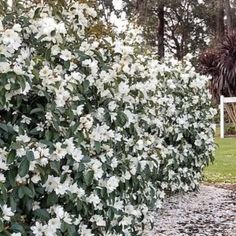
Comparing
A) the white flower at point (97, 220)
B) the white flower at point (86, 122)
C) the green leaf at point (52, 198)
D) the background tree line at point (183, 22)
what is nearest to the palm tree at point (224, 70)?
the background tree line at point (183, 22)

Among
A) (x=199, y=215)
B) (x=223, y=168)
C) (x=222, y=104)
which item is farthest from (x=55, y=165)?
(x=222, y=104)

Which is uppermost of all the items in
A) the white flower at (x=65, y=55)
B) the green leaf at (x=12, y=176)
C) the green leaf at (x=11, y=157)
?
the white flower at (x=65, y=55)

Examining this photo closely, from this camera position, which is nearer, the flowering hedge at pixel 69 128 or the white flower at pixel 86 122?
the flowering hedge at pixel 69 128

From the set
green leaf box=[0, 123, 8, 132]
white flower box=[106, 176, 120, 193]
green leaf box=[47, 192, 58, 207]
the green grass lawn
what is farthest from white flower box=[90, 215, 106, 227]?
the green grass lawn

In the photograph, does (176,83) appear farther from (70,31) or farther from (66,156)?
(66,156)

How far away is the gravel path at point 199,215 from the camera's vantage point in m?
4.32

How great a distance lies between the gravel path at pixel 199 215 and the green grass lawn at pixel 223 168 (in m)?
0.95

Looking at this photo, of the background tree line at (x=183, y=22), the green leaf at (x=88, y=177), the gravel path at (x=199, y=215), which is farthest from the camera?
the background tree line at (x=183, y=22)

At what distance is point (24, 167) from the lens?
2090mm

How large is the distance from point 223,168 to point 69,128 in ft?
20.1

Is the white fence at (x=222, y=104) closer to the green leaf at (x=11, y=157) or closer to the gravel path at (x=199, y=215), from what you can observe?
the gravel path at (x=199, y=215)

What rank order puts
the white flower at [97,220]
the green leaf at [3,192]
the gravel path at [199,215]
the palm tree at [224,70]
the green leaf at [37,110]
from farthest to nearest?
the palm tree at [224,70]
the gravel path at [199,215]
the white flower at [97,220]
the green leaf at [37,110]
the green leaf at [3,192]

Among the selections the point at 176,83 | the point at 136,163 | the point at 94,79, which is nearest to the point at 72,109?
the point at 94,79

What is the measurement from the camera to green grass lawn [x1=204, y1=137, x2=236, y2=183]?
286 inches
